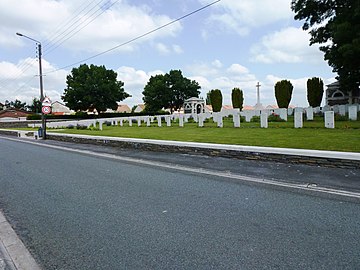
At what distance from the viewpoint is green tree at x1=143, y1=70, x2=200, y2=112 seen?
2218 inches

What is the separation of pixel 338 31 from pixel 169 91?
3869 cm

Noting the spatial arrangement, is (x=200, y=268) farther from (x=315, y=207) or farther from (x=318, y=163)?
(x=318, y=163)

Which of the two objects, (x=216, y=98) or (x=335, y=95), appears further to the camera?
(x=216, y=98)

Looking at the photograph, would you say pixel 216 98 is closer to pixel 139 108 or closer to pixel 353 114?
pixel 353 114

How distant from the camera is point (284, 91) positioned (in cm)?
3172

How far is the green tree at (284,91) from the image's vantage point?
31.5 meters

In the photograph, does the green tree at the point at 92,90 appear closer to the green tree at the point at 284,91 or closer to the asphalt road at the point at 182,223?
the green tree at the point at 284,91

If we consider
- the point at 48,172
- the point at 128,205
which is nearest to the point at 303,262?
the point at 128,205

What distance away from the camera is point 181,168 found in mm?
7949

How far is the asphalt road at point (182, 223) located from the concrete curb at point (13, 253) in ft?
0.27

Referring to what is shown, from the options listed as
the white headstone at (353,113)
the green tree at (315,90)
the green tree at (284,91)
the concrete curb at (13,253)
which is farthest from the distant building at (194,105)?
the concrete curb at (13,253)

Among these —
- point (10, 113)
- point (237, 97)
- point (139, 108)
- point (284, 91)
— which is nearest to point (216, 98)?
point (237, 97)

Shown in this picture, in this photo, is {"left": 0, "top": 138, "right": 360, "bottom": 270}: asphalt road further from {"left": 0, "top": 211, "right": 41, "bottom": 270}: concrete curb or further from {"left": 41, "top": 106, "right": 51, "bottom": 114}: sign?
{"left": 41, "top": 106, "right": 51, "bottom": 114}: sign

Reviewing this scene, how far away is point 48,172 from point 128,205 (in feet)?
13.7
